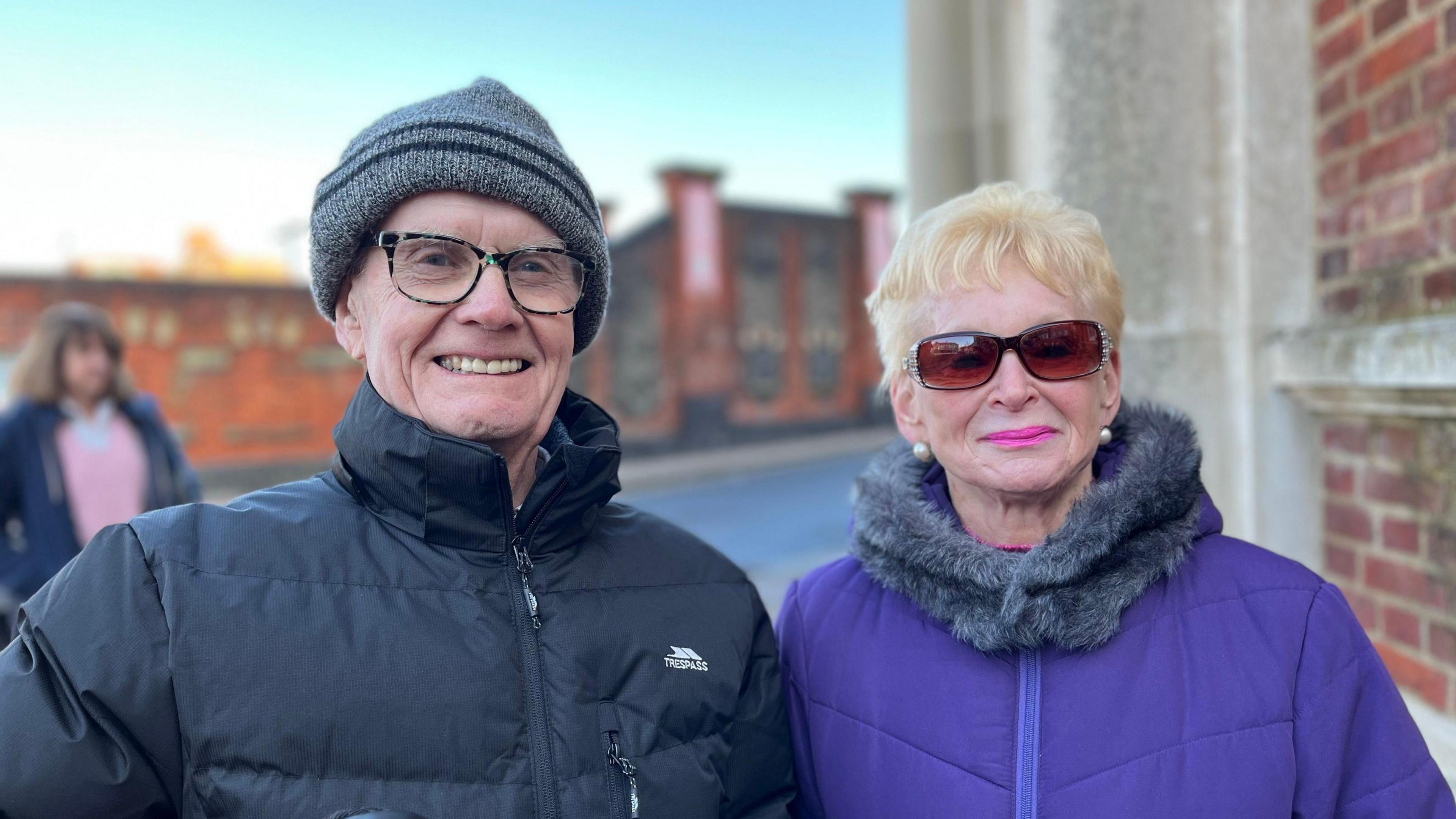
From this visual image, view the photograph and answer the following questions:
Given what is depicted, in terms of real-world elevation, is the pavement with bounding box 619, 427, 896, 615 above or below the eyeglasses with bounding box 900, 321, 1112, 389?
below

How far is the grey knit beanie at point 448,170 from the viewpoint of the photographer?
59.0 inches

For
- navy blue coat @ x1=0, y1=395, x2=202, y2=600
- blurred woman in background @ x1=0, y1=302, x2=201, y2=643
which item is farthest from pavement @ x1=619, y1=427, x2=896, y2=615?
navy blue coat @ x1=0, y1=395, x2=202, y2=600

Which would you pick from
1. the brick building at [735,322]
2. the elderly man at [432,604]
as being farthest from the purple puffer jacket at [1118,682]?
Result: the brick building at [735,322]

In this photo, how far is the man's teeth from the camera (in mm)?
1536

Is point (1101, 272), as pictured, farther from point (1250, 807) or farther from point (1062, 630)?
point (1250, 807)

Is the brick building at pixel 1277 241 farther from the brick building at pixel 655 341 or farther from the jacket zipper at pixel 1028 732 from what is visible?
the brick building at pixel 655 341

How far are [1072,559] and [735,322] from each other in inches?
787

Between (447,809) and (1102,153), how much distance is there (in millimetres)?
2362

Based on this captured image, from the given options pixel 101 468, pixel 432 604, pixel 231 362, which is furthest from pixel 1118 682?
→ pixel 231 362

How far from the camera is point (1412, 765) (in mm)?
1395

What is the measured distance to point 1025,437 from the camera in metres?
1.62

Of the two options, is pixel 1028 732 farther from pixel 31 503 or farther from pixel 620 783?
pixel 31 503

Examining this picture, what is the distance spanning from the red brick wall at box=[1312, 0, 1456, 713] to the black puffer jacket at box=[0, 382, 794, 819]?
1.62 meters

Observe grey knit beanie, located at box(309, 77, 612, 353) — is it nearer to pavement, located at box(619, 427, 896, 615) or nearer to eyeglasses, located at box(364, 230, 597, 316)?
eyeglasses, located at box(364, 230, 597, 316)
